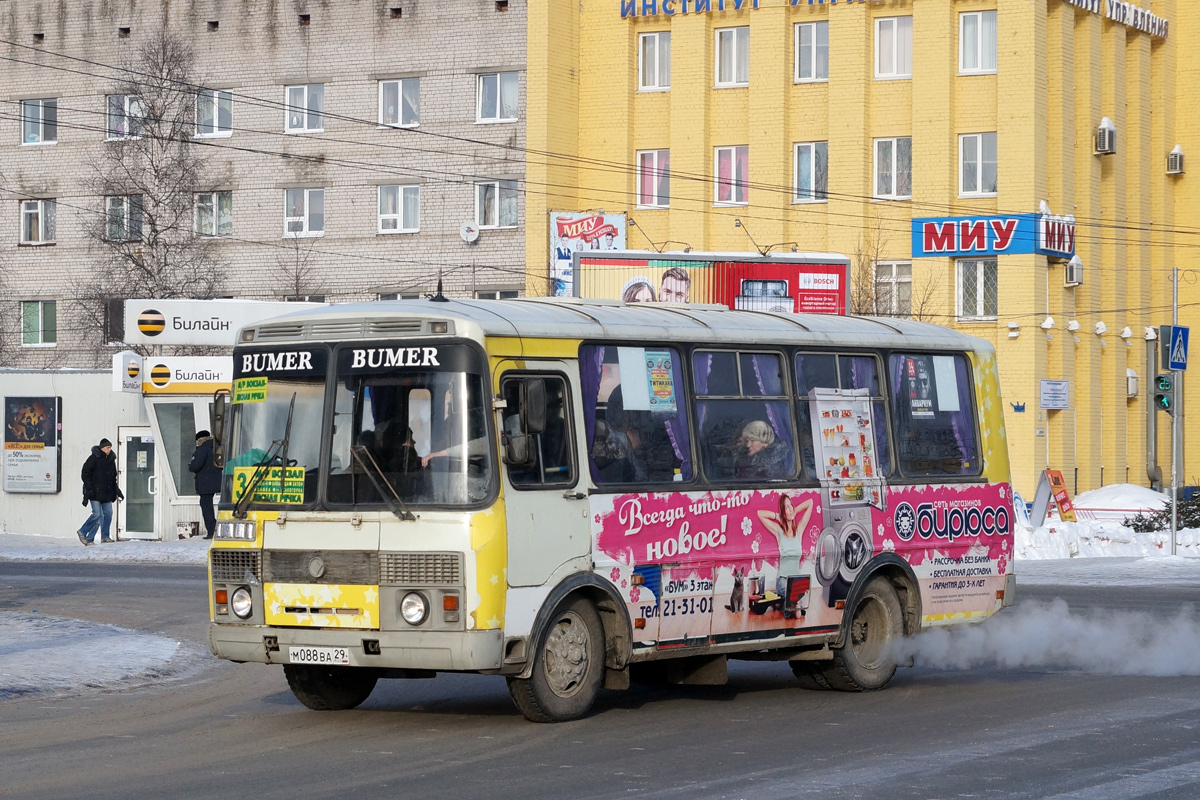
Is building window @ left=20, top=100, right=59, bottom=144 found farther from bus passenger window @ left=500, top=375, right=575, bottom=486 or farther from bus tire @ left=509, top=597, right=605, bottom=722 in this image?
bus tire @ left=509, top=597, right=605, bottom=722

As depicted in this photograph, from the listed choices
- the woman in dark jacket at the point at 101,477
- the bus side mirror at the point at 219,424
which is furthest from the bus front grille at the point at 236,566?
the woman in dark jacket at the point at 101,477

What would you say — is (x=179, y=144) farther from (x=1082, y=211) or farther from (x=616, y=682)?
(x=616, y=682)

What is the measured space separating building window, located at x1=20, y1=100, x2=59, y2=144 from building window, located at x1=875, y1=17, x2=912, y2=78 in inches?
1004

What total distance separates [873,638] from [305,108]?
1695 inches

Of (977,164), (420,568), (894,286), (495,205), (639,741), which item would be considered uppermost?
(977,164)

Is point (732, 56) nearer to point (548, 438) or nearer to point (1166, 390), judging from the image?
point (1166, 390)

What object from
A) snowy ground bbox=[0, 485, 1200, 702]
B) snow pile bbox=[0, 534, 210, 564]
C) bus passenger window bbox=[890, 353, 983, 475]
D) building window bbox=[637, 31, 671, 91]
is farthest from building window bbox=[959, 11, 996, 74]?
bus passenger window bbox=[890, 353, 983, 475]

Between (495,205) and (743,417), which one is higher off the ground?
(495,205)

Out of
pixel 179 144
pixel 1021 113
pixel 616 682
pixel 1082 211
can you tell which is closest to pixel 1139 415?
pixel 1082 211

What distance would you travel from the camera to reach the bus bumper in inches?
425

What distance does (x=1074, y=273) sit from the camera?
47.1m

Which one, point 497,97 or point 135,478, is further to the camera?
point 497,97

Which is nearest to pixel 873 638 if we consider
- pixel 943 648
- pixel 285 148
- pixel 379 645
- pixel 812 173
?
pixel 943 648

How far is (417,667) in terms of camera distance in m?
10.9
